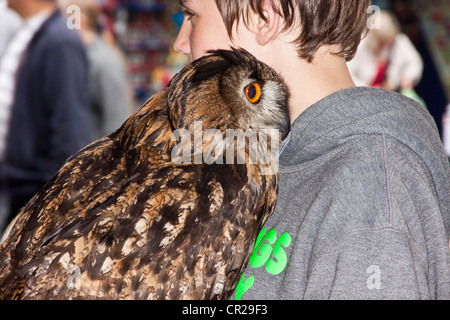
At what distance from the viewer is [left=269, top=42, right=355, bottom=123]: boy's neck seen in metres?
1.26

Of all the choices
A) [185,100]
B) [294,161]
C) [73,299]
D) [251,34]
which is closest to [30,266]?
[73,299]

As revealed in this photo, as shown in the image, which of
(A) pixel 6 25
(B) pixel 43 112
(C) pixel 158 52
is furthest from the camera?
(C) pixel 158 52

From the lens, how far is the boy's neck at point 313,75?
1.26 m

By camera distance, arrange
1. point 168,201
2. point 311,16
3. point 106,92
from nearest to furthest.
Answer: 1. point 168,201
2. point 311,16
3. point 106,92

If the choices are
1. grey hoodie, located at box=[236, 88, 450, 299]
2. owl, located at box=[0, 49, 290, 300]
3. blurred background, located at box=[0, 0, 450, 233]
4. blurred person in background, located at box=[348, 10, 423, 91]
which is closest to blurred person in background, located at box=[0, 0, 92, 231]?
blurred background, located at box=[0, 0, 450, 233]

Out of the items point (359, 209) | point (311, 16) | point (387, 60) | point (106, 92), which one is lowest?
point (387, 60)

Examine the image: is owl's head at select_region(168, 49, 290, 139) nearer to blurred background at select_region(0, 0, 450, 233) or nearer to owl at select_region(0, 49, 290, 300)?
owl at select_region(0, 49, 290, 300)

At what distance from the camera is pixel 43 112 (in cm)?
301

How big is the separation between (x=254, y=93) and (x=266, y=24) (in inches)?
7.2

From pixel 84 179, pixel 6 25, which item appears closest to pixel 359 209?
pixel 84 179

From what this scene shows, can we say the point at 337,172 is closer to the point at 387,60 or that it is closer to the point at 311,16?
the point at 311,16

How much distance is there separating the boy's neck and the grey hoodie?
0.27 ft

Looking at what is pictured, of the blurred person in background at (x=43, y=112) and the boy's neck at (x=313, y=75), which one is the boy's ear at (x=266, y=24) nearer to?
the boy's neck at (x=313, y=75)

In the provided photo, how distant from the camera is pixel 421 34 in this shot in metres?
5.73
